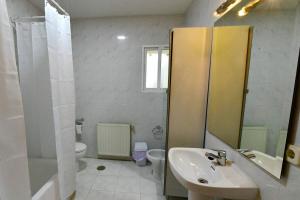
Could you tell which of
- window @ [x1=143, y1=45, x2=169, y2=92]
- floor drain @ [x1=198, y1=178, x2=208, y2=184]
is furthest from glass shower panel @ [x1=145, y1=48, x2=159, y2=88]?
floor drain @ [x1=198, y1=178, x2=208, y2=184]

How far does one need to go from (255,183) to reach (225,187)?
200 mm

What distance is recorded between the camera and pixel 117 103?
2.62 meters

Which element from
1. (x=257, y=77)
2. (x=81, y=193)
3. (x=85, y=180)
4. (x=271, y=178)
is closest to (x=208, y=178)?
(x=271, y=178)

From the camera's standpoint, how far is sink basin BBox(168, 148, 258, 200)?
837 mm

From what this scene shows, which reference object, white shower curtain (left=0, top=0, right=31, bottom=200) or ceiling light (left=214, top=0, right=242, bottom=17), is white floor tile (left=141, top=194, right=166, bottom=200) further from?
Result: ceiling light (left=214, top=0, right=242, bottom=17)

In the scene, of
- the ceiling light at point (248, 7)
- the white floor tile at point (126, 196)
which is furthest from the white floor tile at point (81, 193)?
the ceiling light at point (248, 7)

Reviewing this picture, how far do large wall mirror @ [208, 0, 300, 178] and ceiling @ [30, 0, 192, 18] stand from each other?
1067mm

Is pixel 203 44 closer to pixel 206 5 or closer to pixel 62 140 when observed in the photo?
pixel 206 5

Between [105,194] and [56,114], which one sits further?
[105,194]

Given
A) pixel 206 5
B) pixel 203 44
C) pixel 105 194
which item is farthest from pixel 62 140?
pixel 206 5

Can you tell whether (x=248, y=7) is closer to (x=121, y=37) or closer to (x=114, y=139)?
(x=121, y=37)

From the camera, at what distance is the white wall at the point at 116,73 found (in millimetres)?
2459

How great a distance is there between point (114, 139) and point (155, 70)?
143 cm

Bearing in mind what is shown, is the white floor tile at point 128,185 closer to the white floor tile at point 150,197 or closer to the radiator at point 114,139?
the white floor tile at point 150,197
